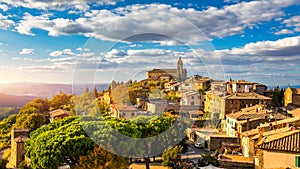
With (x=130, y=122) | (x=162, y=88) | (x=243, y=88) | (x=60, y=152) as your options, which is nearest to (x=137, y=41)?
(x=130, y=122)

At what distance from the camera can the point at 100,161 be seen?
1680 centimetres

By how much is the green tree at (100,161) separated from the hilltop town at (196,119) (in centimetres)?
26

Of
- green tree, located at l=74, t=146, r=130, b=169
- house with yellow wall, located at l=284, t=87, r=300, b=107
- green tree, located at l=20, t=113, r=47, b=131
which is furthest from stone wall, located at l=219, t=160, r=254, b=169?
house with yellow wall, located at l=284, t=87, r=300, b=107

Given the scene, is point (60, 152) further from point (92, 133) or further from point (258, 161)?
point (258, 161)

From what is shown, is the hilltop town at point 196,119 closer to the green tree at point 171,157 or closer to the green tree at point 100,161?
the green tree at point 171,157

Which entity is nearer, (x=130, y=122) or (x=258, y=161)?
(x=258, y=161)

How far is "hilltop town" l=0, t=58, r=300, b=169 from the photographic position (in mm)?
16516

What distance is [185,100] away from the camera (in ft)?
127

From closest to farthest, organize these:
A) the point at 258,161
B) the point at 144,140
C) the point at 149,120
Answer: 1. the point at 258,161
2. the point at 144,140
3. the point at 149,120

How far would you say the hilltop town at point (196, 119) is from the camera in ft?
54.2

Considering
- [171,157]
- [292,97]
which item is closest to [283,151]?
[171,157]

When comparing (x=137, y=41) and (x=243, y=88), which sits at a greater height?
(x=137, y=41)

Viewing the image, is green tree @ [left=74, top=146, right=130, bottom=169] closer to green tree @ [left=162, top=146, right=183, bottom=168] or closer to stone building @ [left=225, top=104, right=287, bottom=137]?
green tree @ [left=162, top=146, right=183, bottom=168]

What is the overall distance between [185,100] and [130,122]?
751 inches
